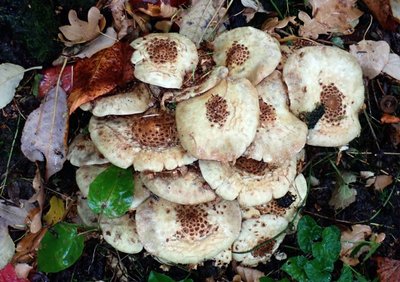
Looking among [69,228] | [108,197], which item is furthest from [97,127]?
[69,228]

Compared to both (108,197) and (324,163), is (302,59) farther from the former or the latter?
(108,197)

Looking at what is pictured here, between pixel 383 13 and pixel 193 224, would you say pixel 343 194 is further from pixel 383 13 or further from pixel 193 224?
pixel 383 13

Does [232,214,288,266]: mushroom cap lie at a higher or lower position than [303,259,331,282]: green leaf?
higher

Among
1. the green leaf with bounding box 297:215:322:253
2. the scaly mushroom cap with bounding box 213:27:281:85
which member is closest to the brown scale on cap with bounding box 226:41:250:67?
the scaly mushroom cap with bounding box 213:27:281:85

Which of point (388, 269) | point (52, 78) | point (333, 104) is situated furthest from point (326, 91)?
point (52, 78)

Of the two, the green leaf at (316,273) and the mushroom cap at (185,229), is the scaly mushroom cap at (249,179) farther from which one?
the green leaf at (316,273)

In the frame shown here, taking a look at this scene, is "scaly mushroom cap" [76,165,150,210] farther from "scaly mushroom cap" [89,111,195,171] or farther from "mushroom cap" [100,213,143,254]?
"scaly mushroom cap" [89,111,195,171]
